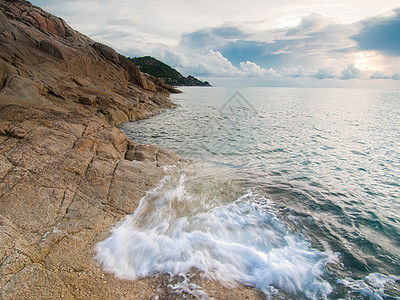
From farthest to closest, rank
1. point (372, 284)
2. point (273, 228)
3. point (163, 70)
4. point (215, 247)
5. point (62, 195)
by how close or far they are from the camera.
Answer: point (163, 70), point (273, 228), point (62, 195), point (215, 247), point (372, 284)

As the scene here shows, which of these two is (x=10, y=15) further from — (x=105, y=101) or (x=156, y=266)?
(x=156, y=266)

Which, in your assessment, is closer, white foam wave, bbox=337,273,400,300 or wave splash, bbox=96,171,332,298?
white foam wave, bbox=337,273,400,300

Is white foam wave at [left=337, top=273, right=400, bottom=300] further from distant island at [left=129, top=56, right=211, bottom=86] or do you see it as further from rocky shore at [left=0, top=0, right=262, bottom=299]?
distant island at [left=129, top=56, right=211, bottom=86]

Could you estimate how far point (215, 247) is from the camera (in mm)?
5707

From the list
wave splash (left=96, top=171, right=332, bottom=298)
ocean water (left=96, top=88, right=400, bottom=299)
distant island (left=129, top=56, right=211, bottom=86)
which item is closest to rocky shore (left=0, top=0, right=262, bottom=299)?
wave splash (left=96, top=171, right=332, bottom=298)

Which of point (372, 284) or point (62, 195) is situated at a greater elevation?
point (62, 195)

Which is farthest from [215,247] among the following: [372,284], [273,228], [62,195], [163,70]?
[163,70]

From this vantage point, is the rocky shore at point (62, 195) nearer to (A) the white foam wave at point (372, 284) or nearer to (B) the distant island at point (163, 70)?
(A) the white foam wave at point (372, 284)

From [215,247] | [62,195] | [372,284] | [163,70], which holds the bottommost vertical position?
[372,284]

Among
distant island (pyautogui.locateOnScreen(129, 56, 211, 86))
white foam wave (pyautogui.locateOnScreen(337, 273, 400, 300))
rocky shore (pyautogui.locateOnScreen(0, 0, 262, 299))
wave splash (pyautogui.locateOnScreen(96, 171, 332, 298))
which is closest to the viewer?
rocky shore (pyautogui.locateOnScreen(0, 0, 262, 299))

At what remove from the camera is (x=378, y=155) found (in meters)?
14.9

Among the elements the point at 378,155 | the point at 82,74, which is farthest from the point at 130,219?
the point at 82,74

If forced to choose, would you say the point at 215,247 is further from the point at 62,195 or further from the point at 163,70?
the point at 163,70

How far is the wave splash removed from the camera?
15.7 ft
